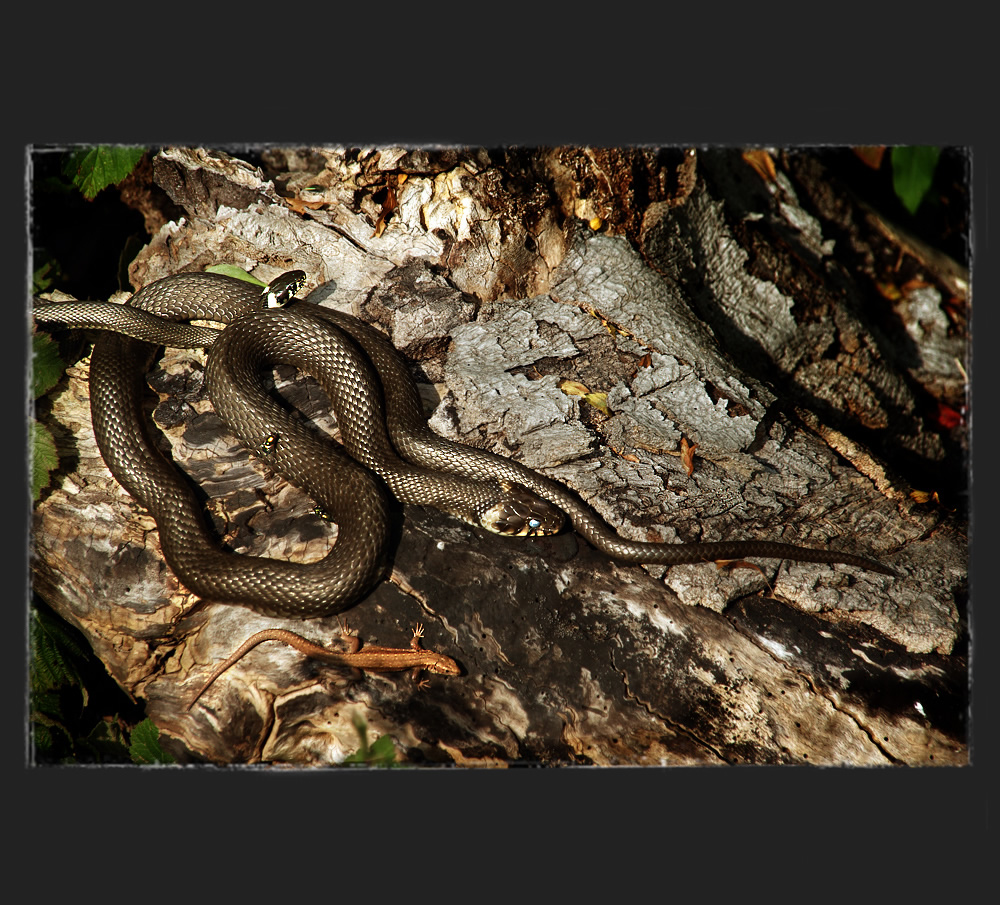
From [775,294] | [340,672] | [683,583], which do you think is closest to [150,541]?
[340,672]

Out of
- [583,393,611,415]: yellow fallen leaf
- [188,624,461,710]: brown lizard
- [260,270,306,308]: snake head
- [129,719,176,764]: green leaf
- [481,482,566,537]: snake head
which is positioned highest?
[260,270,306,308]: snake head

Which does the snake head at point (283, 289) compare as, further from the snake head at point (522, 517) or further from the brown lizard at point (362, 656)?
the brown lizard at point (362, 656)

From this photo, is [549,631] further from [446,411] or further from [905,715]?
[905,715]

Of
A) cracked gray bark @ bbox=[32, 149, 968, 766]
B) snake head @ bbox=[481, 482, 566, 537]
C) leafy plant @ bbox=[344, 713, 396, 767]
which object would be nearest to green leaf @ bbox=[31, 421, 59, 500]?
cracked gray bark @ bbox=[32, 149, 968, 766]

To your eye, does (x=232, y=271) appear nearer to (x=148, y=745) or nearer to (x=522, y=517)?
(x=522, y=517)

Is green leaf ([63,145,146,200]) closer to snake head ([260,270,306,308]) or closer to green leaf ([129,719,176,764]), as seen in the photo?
snake head ([260,270,306,308])
